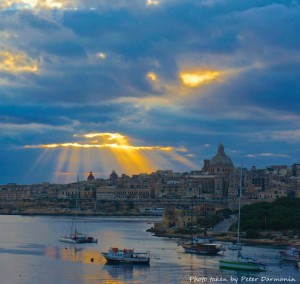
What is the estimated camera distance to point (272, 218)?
6425 centimetres

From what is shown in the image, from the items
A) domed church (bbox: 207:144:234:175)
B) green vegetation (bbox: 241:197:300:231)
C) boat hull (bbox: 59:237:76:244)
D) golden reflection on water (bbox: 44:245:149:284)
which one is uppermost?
domed church (bbox: 207:144:234:175)

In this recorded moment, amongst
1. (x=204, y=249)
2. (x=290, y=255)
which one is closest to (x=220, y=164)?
(x=204, y=249)

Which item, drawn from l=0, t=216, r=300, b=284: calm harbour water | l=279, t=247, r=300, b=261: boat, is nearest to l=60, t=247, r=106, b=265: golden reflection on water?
l=0, t=216, r=300, b=284: calm harbour water

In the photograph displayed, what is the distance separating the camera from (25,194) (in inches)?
6944

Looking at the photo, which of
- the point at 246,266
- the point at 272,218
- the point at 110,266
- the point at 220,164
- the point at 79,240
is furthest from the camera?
the point at 220,164

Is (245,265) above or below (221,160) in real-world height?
below

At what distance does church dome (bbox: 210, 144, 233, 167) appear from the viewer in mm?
162125

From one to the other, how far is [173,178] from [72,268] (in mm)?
122370

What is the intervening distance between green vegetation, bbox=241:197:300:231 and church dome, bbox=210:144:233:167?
87.5 meters

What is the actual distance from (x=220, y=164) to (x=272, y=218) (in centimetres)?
9851

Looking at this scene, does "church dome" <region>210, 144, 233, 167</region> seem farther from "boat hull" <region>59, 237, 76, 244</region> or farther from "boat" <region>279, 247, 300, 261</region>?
"boat" <region>279, 247, 300, 261</region>

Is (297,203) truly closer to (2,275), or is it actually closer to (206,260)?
(206,260)

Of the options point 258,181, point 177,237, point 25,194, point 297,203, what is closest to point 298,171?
point 258,181

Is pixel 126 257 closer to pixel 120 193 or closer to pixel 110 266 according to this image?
pixel 110 266
